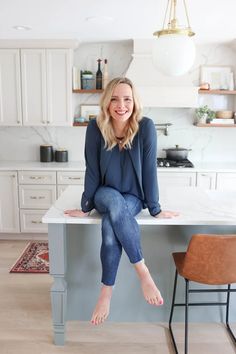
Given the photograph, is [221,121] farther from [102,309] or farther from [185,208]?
[102,309]

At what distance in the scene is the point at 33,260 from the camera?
367 centimetres

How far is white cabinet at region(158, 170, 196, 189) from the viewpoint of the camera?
409 cm

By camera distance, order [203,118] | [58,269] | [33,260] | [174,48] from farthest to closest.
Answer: [203,118]
[33,260]
[58,269]
[174,48]

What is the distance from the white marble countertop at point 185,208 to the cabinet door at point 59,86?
1.75m

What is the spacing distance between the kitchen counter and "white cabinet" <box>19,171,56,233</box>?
7cm

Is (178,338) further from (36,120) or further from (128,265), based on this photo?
(36,120)

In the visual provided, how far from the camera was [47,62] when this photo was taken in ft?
13.7

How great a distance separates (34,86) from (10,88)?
298mm

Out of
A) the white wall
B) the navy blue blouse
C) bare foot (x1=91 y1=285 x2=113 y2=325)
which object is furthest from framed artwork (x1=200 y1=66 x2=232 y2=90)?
bare foot (x1=91 y1=285 x2=113 y2=325)

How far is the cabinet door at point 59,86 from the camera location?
417cm

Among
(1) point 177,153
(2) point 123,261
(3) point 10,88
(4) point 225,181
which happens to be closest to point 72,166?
(3) point 10,88

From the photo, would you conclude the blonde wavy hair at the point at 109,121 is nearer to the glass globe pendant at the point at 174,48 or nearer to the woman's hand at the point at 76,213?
the glass globe pendant at the point at 174,48

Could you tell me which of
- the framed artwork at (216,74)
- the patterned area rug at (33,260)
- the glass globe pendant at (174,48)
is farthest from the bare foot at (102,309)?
the framed artwork at (216,74)

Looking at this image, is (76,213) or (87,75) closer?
(76,213)
